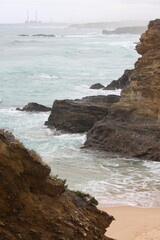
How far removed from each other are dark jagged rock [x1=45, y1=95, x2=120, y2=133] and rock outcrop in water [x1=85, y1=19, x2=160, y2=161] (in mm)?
1748

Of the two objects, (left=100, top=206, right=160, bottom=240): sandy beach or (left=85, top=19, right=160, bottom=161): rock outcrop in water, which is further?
(left=85, top=19, right=160, bottom=161): rock outcrop in water

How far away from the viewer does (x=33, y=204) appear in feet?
21.8

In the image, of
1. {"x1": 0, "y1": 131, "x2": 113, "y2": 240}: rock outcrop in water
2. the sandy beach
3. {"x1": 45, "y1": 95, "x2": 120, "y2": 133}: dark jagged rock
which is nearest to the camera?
{"x1": 0, "y1": 131, "x2": 113, "y2": 240}: rock outcrop in water

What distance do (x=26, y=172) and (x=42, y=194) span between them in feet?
1.61

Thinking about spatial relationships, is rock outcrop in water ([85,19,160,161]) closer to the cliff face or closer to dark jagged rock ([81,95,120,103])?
the cliff face

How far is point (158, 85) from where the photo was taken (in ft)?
60.0

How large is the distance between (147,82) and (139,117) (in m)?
1.50

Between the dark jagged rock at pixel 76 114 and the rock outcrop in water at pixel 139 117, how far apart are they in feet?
5.73

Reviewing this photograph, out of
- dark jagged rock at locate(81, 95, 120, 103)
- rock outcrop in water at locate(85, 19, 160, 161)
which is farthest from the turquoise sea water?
dark jagged rock at locate(81, 95, 120, 103)

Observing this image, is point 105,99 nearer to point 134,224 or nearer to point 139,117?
point 139,117

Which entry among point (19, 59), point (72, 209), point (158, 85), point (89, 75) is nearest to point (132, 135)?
point (158, 85)

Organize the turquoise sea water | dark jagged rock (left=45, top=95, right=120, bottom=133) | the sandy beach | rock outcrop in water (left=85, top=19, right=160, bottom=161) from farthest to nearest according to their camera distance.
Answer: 1. dark jagged rock (left=45, top=95, right=120, bottom=133)
2. rock outcrop in water (left=85, top=19, right=160, bottom=161)
3. the turquoise sea water
4. the sandy beach

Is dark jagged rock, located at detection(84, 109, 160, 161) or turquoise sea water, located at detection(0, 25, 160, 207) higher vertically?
dark jagged rock, located at detection(84, 109, 160, 161)

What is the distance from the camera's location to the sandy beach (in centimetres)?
1068
